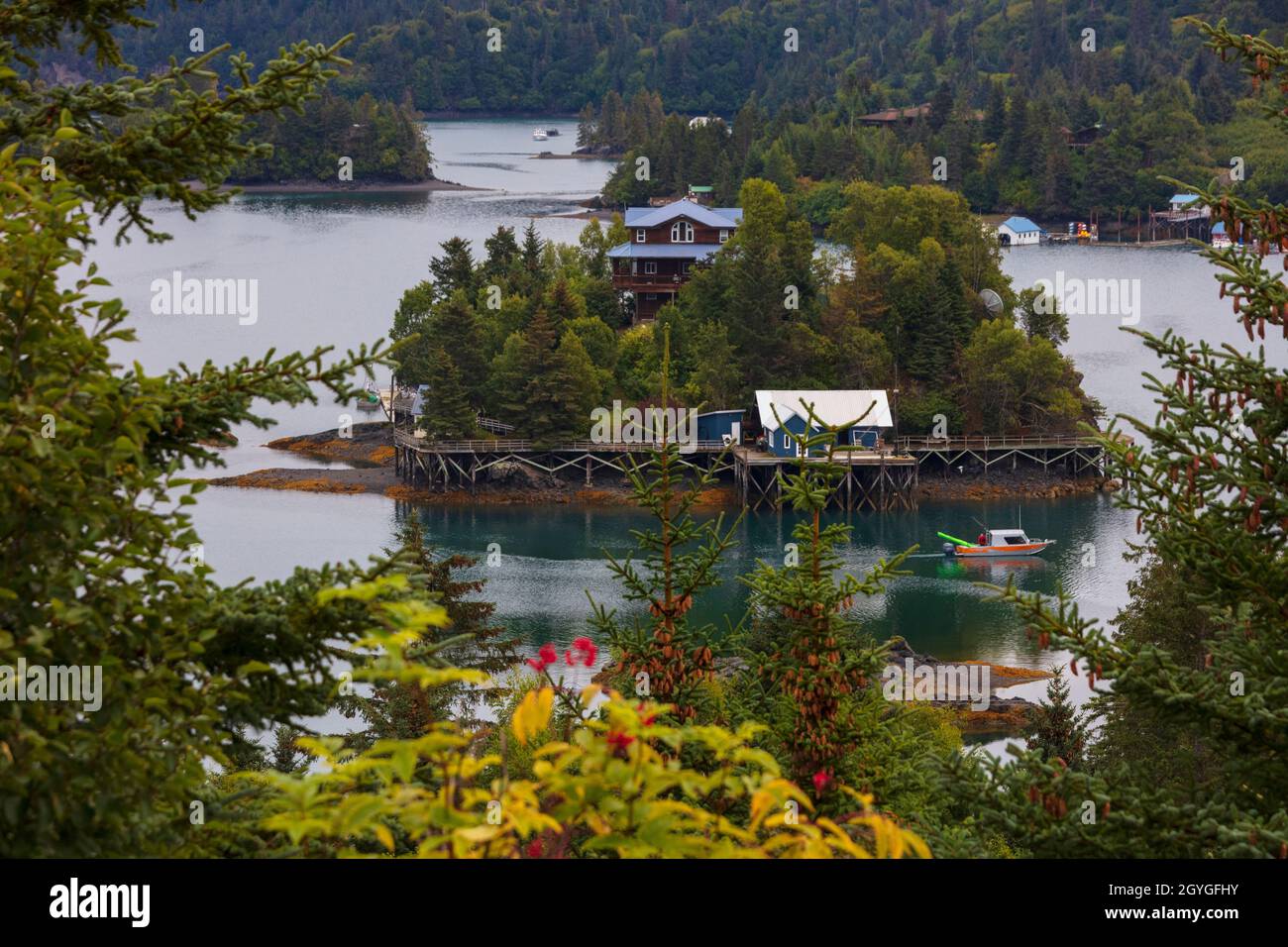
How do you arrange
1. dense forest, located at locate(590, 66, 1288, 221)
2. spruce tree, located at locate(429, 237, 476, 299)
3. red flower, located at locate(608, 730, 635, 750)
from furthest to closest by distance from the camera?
dense forest, located at locate(590, 66, 1288, 221)
spruce tree, located at locate(429, 237, 476, 299)
red flower, located at locate(608, 730, 635, 750)

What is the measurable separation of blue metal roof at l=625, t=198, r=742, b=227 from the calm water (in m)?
11.7

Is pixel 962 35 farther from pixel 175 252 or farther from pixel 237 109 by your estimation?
pixel 237 109

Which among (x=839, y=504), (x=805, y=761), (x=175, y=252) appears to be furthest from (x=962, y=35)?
(x=805, y=761)

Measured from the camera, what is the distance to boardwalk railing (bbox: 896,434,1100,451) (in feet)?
197

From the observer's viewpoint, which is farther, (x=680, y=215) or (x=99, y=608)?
(x=680, y=215)

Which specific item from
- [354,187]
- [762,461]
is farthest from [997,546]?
[354,187]

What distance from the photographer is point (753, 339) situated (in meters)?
61.8

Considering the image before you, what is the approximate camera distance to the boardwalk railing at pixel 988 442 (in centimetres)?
6016

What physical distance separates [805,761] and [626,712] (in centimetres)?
742

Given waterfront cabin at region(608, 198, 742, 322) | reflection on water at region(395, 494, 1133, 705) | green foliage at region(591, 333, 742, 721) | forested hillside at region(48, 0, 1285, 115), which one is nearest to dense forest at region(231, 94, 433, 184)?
forested hillside at region(48, 0, 1285, 115)

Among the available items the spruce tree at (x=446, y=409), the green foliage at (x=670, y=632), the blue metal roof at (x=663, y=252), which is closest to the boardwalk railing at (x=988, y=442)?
the blue metal roof at (x=663, y=252)

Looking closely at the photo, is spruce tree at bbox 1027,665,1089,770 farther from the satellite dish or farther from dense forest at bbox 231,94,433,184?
dense forest at bbox 231,94,433,184

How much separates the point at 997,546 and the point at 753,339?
1406 centimetres

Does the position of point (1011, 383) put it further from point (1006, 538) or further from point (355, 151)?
point (355, 151)
